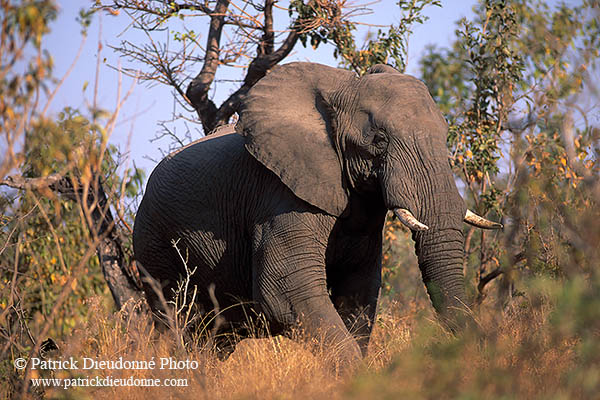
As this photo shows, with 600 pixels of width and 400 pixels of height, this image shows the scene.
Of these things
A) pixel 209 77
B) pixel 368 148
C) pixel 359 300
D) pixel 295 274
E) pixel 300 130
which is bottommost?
pixel 359 300

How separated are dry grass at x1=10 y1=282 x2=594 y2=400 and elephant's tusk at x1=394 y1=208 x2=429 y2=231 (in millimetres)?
659

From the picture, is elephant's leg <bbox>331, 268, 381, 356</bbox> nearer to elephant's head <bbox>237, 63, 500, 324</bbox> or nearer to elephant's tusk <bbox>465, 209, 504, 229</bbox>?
elephant's head <bbox>237, 63, 500, 324</bbox>

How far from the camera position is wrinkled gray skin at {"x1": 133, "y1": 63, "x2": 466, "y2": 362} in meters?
5.23

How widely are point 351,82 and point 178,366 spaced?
2.42 m

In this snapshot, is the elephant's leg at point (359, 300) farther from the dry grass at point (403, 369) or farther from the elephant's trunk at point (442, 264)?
the elephant's trunk at point (442, 264)

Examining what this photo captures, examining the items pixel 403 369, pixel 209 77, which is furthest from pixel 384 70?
pixel 209 77

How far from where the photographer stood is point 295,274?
5.45 meters

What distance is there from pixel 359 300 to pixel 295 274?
920 millimetres

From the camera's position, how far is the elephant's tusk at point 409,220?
5.07 meters

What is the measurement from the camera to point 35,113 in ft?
12.5

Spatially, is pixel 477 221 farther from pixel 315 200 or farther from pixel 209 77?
pixel 209 77

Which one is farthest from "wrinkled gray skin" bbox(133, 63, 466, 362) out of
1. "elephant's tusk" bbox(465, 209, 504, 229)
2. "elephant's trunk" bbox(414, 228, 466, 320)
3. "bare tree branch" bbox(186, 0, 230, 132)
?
"bare tree branch" bbox(186, 0, 230, 132)

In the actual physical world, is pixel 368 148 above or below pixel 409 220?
above

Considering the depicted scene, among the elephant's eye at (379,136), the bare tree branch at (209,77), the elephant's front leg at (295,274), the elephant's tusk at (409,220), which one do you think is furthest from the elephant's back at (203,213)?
the bare tree branch at (209,77)
